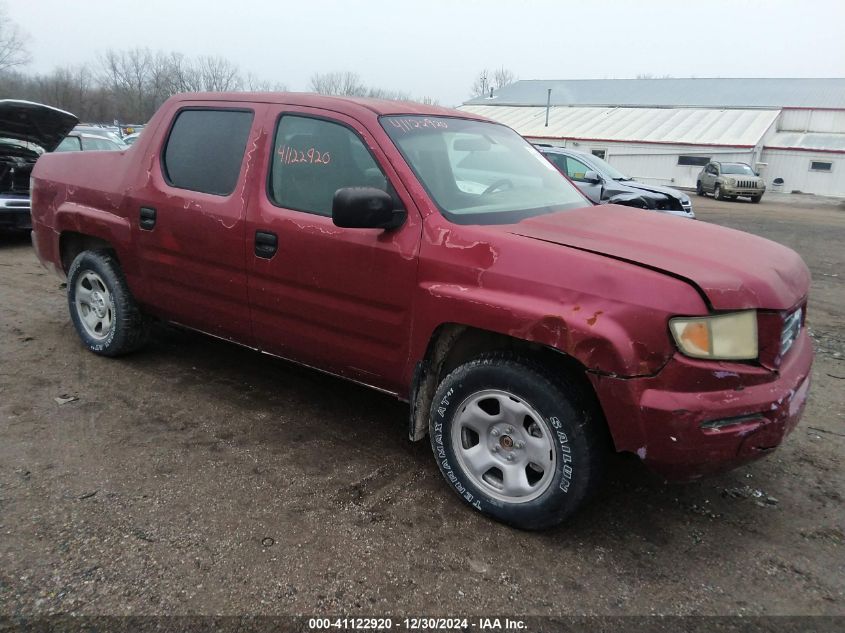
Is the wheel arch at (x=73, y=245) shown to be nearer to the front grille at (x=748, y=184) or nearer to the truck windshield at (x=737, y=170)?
the front grille at (x=748, y=184)

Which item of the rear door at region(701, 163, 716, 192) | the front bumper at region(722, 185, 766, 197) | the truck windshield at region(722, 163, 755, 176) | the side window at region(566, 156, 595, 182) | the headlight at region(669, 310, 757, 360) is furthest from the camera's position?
the rear door at region(701, 163, 716, 192)

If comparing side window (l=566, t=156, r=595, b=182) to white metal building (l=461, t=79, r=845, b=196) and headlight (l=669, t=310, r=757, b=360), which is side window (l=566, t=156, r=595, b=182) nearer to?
headlight (l=669, t=310, r=757, b=360)

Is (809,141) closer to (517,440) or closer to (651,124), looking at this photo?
(651,124)

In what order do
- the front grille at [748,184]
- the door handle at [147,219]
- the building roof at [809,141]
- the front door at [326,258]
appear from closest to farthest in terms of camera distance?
the front door at [326,258] → the door handle at [147,219] → the front grille at [748,184] → the building roof at [809,141]

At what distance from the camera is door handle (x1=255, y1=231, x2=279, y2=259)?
326 centimetres

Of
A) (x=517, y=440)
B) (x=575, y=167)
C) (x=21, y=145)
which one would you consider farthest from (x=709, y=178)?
(x=517, y=440)

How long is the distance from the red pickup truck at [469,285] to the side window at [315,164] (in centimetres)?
1

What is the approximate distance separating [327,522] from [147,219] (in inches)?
89.6

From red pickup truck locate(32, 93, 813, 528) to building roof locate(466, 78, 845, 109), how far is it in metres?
43.1

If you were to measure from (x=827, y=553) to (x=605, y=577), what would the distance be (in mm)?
1005

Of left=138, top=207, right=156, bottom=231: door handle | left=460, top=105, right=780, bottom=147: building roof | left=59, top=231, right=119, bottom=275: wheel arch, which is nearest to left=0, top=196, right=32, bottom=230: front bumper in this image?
left=59, top=231, right=119, bottom=275: wheel arch

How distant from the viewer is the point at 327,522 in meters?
2.74

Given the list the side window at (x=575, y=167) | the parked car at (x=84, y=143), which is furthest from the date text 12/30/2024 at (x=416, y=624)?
the parked car at (x=84, y=143)

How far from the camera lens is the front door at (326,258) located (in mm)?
2924
